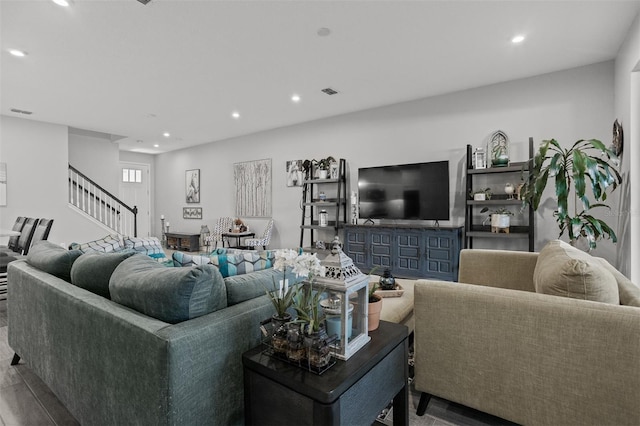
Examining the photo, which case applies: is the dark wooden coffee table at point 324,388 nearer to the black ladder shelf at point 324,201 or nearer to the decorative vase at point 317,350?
the decorative vase at point 317,350

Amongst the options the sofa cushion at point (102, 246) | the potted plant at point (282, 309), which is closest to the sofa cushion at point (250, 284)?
the potted plant at point (282, 309)

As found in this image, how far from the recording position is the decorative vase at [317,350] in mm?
1083

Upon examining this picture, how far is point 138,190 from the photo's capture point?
9148 millimetres

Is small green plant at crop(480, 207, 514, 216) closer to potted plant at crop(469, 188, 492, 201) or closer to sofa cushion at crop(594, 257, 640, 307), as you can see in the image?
potted plant at crop(469, 188, 492, 201)

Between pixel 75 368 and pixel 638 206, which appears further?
→ pixel 638 206

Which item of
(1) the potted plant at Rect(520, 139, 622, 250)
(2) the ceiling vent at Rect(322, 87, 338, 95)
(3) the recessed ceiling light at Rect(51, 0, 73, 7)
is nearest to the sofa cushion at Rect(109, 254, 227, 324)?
(3) the recessed ceiling light at Rect(51, 0, 73, 7)

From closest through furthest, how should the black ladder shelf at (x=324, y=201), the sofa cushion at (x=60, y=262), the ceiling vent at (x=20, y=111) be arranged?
the sofa cushion at (x=60, y=262) → the ceiling vent at (x=20, y=111) → the black ladder shelf at (x=324, y=201)

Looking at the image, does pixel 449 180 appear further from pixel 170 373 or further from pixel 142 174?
pixel 142 174

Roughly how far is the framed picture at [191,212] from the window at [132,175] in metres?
1.84

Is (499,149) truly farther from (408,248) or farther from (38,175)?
(38,175)

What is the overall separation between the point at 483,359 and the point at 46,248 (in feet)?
9.13

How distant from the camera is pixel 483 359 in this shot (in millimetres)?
1538

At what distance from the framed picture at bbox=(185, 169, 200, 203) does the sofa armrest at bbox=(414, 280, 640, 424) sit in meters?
7.53

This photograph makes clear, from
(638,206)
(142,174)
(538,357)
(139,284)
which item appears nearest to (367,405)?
(538,357)
